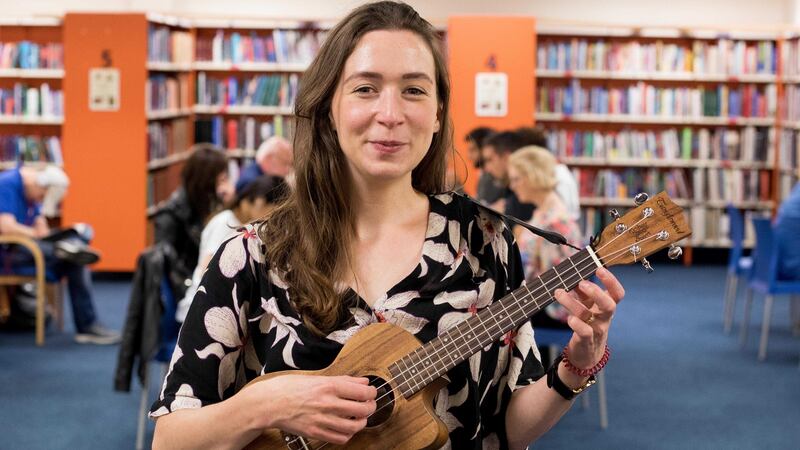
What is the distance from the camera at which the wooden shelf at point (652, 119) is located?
10.5m

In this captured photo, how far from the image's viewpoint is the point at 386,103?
161 cm

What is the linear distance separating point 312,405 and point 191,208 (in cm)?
422

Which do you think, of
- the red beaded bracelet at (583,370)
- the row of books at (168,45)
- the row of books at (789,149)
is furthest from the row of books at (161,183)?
the red beaded bracelet at (583,370)

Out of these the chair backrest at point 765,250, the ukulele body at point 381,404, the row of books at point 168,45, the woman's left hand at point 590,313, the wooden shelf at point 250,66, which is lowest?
the chair backrest at point 765,250

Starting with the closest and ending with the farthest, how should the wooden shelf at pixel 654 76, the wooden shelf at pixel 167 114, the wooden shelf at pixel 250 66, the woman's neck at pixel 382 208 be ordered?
the woman's neck at pixel 382 208 < the wooden shelf at pixel 167 114 < the wooden shelf at pixel 250 66 < the wooden shelf at pixel 654 76

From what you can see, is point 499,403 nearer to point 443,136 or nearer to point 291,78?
point 443,136

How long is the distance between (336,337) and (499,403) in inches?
10.7

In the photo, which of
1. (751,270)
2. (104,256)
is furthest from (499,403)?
(104,256)

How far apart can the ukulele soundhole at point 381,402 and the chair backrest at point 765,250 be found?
17.0 ft

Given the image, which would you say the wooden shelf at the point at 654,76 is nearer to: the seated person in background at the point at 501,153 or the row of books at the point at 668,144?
the row of books at the point at 668,144

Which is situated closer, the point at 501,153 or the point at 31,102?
the point at 501,153

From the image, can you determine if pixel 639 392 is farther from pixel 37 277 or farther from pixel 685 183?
pixel 685 183

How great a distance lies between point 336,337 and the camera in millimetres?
1644

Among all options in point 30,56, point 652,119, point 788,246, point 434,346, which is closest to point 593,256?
point 434,346
